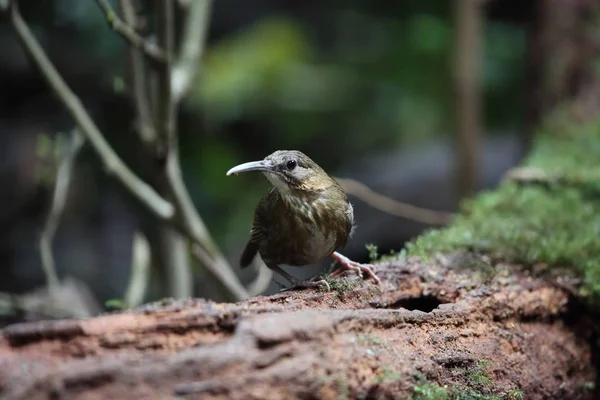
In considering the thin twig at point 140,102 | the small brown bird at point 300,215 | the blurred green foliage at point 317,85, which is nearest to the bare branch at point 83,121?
the thin twig at point 140,102

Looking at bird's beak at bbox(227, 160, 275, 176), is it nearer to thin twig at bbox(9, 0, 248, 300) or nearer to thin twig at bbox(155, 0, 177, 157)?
thin twig at bbox(155, 0, 177, 157)

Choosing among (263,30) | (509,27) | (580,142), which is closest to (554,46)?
(580,142)

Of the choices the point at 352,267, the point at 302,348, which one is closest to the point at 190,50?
the point at 352,267

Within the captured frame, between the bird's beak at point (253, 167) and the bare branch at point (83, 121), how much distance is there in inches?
51.7

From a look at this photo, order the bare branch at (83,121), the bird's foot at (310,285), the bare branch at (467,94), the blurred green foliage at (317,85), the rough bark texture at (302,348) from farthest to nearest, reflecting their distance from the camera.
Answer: the blurred green foliage at (317,85), the bare branch at (467,94), the bare branch at (83,121), the bird's foot at (310,285), the rough bark texture at (302,348)

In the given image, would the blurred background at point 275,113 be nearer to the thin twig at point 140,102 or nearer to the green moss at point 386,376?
the thin twig at point 140,102

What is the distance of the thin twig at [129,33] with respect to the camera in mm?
3062

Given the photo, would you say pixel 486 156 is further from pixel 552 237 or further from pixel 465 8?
pixel 552 237

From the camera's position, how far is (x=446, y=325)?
2.36m

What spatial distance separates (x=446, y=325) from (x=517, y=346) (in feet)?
1.39

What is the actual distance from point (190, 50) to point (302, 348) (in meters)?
2.79

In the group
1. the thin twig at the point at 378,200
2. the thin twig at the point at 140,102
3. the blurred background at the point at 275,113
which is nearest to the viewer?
the thin twig at the point at 140,102

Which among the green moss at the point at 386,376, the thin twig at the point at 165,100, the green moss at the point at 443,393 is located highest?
the thin twig at the point at 165,100

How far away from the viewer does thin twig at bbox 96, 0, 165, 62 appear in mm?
3062
